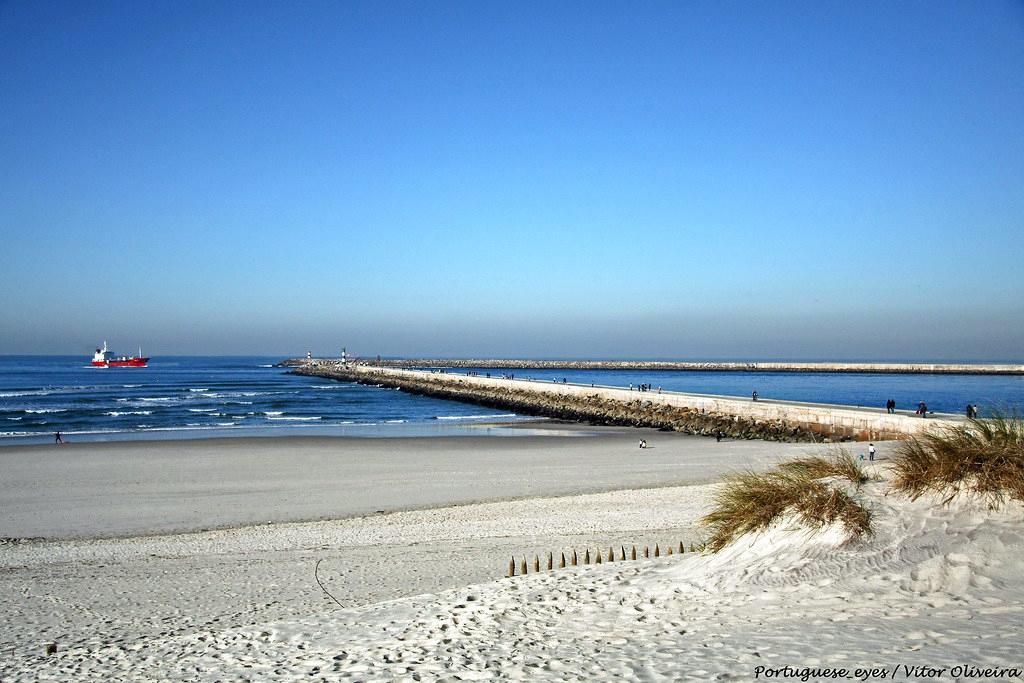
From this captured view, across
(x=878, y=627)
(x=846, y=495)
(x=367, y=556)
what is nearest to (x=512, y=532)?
(x=367, y=556)

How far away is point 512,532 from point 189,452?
18.2 metres

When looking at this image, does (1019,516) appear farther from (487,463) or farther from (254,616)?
(487,463)

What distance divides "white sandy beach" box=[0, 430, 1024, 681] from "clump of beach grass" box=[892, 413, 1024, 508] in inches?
8.4

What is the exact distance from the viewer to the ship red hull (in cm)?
13850

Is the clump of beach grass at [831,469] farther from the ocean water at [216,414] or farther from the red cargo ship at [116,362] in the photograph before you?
the red cargo ship at [116,362]

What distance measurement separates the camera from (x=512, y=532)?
512 inches

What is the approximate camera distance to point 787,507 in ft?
25.9

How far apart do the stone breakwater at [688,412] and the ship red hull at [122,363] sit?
95.1 meters

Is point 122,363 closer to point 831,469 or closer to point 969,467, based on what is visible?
point 831,469

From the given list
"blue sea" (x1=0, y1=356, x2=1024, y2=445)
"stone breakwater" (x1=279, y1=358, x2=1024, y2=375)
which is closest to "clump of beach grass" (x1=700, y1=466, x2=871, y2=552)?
"blue sea" (x1=0, y1=356, x2=1024, y2=445)

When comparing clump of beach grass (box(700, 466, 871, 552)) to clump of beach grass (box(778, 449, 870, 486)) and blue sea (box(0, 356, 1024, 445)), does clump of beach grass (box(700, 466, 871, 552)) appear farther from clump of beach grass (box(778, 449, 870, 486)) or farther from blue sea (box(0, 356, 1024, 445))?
blue sea (box(0, 356, 1024, 445))

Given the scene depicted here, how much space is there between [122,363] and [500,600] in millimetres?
153655

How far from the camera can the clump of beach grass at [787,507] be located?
7492 millimetres

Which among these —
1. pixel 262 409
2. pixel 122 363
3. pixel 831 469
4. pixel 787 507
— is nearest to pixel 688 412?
pixel 262 409
